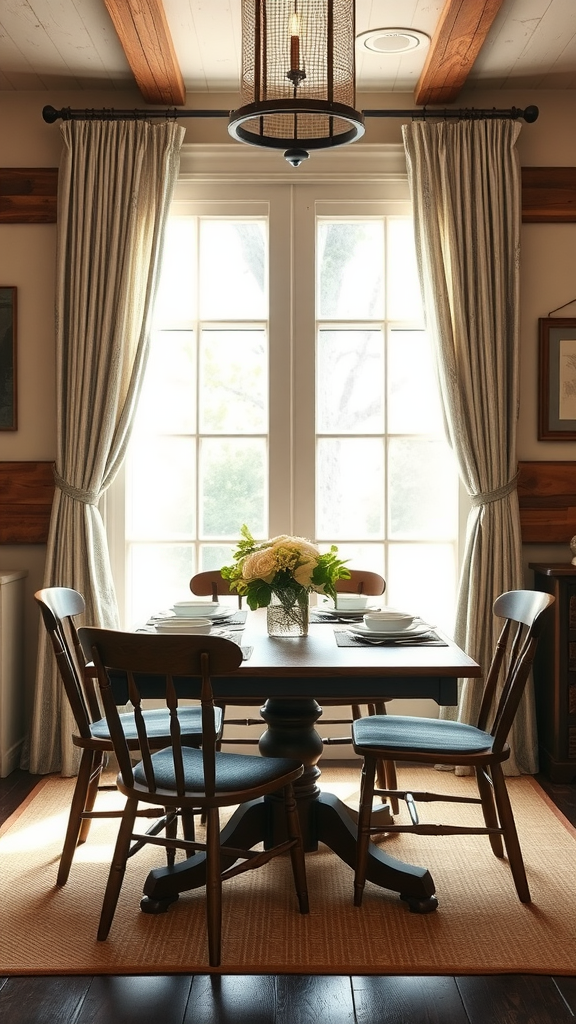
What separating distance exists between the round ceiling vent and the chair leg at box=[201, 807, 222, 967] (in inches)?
123

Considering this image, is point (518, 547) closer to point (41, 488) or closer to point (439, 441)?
point (439, 441)

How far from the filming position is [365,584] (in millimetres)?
4031

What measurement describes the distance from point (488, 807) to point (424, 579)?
1.60 meters

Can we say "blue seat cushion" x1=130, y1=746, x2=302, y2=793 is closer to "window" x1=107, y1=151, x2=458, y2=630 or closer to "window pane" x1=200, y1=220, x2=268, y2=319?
"window" x1=107, y1=151, x2=458, y2=630

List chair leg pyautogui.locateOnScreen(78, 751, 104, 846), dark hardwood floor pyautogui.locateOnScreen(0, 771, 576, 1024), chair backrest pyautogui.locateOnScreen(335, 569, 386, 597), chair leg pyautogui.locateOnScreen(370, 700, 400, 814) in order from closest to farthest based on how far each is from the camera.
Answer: dark hardwood floor pyautogui.locateOnScreen(0, 771, 576, 1024) < chair leg pyautogui.locateOnScreen(78, 751, 104, 846) < chair leg pyautogui.locateOnScreen(370, 700, 400, 814) < chair backrest pyautogui.locateOnScreen(335, 569, 386, 597)

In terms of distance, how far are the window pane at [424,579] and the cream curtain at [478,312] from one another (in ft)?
0.74

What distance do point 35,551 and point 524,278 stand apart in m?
2.58

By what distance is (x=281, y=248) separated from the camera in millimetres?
4625

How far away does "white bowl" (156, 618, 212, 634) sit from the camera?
10.1ft

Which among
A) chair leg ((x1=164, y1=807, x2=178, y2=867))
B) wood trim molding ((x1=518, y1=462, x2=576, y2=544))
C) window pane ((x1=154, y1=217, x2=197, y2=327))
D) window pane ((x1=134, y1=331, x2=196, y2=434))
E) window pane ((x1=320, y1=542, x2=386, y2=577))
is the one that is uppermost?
window pane ((x1=154, y1=217, x2=197, y2=327))

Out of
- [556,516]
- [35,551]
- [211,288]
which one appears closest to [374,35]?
[211,288]

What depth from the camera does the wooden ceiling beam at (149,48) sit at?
369 centimetres

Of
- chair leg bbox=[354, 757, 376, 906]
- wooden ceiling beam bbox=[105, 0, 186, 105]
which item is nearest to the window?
wooden ceiling beam bbox=[105, 0, 186, 105]

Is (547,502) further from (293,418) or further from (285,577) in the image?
(285,577)
